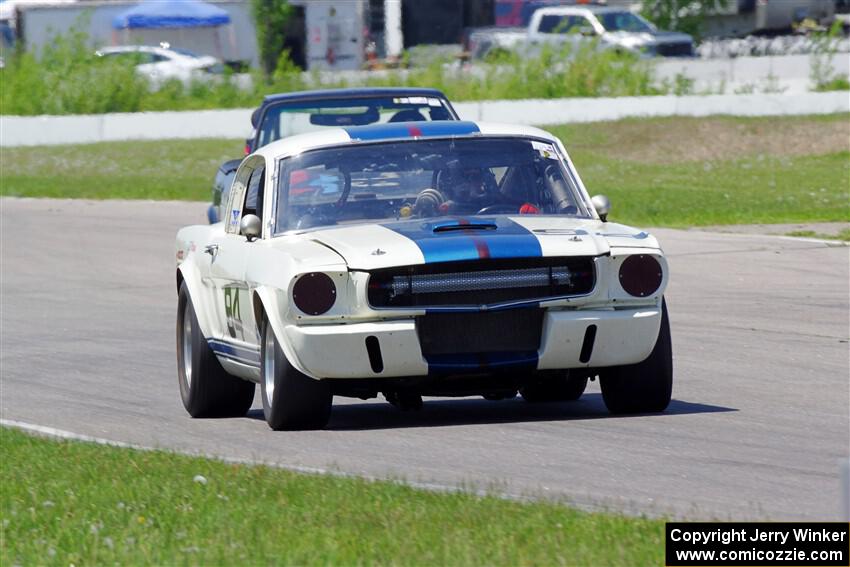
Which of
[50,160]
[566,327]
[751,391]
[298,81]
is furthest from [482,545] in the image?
[298,81]

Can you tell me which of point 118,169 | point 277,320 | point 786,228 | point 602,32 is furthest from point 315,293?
point 602,32

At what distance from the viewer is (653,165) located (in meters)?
28.8

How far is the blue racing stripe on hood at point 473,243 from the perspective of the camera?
784cm

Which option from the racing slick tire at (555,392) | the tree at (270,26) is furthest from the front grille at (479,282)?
the tree at (270,26)

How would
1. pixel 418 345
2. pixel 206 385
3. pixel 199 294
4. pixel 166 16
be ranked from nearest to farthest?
pixel 418 345, pixel 206 385, pixel 199 294, pixel 166 16

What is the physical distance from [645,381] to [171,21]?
3943cm

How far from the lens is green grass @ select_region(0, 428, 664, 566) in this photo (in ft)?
17.7

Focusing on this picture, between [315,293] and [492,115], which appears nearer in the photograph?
[315,293]

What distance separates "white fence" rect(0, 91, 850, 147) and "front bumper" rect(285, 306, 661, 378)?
21.7 metres

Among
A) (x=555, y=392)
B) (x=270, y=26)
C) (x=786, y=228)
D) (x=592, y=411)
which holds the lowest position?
(x=270, y=26)

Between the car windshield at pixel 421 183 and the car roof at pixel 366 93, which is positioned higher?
the car windshield at pixel 421 183

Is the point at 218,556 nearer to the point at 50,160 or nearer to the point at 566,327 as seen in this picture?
the point at 566,327

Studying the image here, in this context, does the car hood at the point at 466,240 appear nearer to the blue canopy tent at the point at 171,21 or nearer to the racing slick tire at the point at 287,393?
the racing slick tire at the point at 287,393

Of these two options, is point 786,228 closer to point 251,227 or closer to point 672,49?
point 251,227
